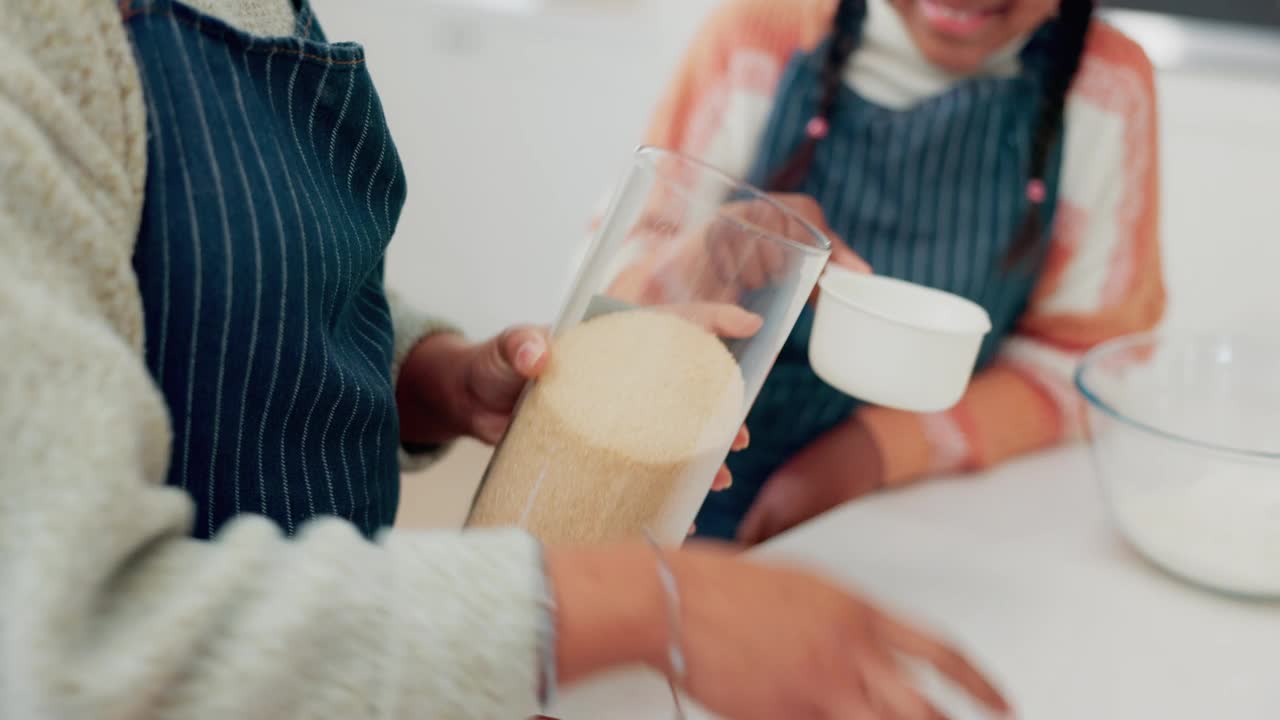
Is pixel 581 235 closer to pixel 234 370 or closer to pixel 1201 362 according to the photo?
pixel 1201 362

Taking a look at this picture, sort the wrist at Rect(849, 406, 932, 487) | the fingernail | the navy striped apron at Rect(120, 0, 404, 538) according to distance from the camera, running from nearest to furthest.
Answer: the navy striped apron at Rect(120, 0, 404, 538)
the fingernail
the wrist at Rect(849, 406, 932, 487)

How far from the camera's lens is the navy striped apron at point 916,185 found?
100 centimetres

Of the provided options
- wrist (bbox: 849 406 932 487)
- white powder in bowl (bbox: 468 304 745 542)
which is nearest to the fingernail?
white powder in bowl (bbox: 468 304 745 542)

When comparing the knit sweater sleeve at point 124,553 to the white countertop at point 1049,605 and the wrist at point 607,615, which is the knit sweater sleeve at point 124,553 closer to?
the wrist at point 607,615

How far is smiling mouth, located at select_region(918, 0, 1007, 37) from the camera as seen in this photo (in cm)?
92

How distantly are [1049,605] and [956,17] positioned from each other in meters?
0.53

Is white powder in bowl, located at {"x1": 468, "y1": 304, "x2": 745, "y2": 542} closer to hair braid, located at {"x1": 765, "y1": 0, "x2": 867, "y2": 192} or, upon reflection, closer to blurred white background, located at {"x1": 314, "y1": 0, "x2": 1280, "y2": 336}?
hair braid, located at {"x1": 765, "y1": 0, "x2": 867, "y2": 192}

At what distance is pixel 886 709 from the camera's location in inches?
14.6

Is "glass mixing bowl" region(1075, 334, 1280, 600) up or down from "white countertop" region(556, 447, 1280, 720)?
up

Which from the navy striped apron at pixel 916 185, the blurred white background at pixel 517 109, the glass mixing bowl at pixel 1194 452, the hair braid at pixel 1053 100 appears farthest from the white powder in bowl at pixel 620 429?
the blurred white background at pixel 517 109

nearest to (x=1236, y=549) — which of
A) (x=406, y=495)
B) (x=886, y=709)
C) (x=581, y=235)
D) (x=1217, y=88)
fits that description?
(x=886, y=709)

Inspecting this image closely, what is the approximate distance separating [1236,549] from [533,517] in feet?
1.49

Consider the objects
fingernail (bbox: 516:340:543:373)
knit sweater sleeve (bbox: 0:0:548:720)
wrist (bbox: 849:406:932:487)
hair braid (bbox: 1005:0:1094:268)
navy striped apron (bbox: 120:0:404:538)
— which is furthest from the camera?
hair braid (bbox: 1005:0:1094:268)

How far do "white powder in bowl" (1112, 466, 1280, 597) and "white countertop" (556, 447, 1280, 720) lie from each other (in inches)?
0.8
